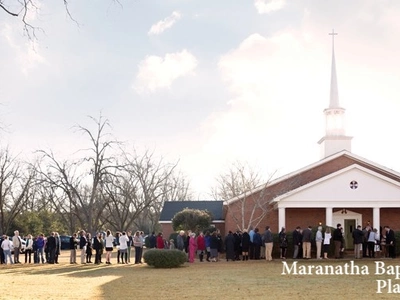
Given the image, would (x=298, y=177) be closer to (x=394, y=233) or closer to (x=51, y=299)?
(x=394, y=233)

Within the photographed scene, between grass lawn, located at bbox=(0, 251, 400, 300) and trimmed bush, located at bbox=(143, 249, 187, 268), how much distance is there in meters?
0.41

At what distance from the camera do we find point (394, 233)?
101ft

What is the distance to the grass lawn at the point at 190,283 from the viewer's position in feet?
54.3

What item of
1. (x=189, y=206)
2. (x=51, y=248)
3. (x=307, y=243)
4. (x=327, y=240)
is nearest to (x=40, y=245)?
(x=51, y=248)

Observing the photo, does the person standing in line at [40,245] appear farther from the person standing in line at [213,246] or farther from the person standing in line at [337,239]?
the person standing in line at [337,239]

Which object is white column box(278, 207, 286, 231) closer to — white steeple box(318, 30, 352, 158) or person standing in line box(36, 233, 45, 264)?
white steeple box(318, 30, 352, 158)

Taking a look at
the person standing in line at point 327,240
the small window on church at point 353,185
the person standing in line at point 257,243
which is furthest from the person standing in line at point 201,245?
the small window on church at point 353,185

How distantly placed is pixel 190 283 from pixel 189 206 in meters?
29.3

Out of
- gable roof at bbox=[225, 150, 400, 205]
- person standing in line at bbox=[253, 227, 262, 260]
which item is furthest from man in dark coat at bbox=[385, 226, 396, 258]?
gable roof at bbox=[225, 150, 400, 205]

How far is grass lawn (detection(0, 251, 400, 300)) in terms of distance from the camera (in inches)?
652

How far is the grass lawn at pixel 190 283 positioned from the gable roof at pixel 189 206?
19361 millimetres

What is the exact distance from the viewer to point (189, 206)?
48938mm

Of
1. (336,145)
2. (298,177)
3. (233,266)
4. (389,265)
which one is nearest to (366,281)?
(389,265)

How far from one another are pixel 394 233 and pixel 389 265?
17.1 feet
